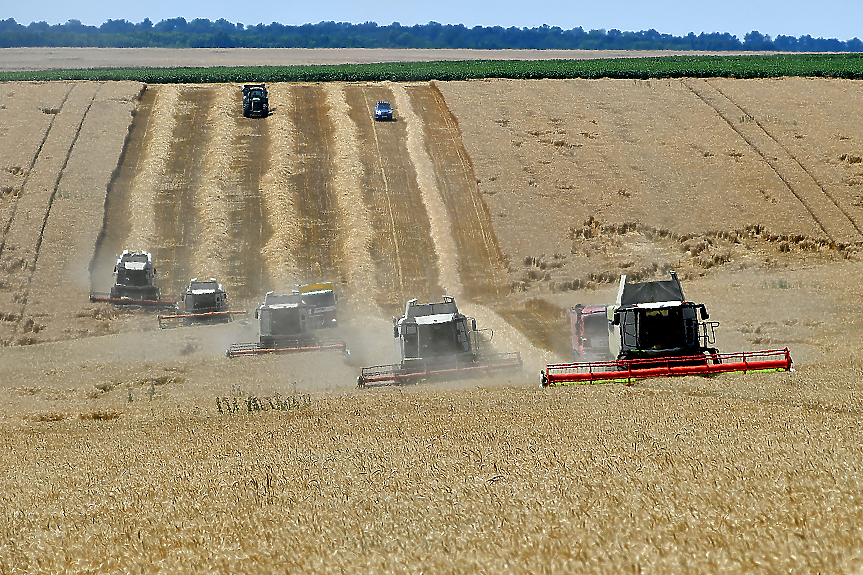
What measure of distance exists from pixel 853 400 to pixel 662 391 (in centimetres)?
440

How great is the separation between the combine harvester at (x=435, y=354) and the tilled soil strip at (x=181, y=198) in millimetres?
19605

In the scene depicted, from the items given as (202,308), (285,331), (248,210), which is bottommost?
(285,331)

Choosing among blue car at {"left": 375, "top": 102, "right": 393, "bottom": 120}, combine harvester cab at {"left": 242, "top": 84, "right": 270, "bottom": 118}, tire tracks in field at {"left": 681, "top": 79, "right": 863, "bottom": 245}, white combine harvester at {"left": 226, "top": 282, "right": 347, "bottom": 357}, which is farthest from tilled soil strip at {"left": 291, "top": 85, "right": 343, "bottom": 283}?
tire tracks in field at {"left": 681, "top": 79, "right": 863, "bottom": 245}

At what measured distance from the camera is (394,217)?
49844mm

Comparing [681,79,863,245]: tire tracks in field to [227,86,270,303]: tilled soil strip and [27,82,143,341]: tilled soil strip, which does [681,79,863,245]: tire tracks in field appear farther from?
[27,82,143,341]: tilled soil strip

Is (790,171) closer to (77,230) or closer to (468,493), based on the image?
(77,230)

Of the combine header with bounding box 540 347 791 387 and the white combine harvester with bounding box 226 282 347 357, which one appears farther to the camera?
the white combine harvester with bounding box 226 282 347 357

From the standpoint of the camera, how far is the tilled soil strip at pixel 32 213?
39.2 m

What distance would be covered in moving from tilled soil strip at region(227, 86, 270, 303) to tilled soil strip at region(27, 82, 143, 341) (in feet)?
24.1

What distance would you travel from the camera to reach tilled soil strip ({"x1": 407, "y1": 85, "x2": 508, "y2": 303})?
4231 centimetres

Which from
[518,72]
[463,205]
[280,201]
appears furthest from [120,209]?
[518,72]

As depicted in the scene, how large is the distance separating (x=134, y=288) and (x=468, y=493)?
31.5 meters

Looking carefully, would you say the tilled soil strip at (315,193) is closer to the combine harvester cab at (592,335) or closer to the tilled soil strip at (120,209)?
the tilled soil strip at (120,209)

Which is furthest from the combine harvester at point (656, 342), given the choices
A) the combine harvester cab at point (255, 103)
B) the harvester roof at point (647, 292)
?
the combine harvester cab at point (255, 103)
